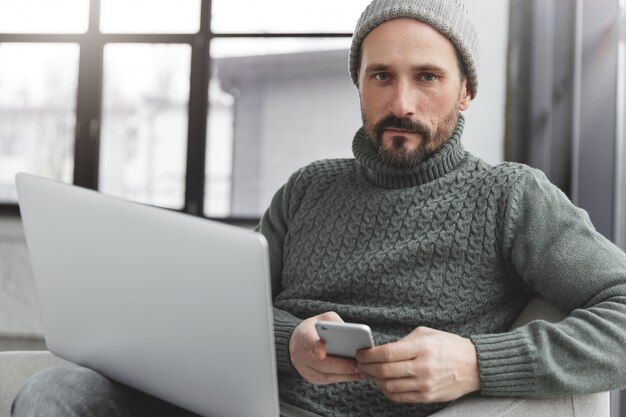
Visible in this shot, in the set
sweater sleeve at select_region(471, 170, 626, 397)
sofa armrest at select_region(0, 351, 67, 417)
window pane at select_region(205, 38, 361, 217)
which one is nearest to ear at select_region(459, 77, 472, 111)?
sweater sleeve at select_region(471, 170, 626, 397)

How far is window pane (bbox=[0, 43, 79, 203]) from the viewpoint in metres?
3.76

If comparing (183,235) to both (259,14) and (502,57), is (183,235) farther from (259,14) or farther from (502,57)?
(259,14)

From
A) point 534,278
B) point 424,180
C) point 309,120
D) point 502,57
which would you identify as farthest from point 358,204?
point 309,120

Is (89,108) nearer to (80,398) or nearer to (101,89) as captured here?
(101,89)

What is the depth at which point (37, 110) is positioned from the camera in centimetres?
380

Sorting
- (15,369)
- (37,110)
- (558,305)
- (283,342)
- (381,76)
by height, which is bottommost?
(15,369)

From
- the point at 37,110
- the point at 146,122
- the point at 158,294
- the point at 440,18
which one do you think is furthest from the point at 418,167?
the point at 37,110

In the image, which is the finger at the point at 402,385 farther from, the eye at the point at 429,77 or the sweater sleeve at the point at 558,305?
the eye at the point at 429,77

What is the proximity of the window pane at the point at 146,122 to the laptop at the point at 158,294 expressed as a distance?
105 inches

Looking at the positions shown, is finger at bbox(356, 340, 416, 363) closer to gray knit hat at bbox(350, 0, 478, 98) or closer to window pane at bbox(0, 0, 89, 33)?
gray knit hat at bbox(350, 0, 478, 98)

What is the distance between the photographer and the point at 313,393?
1.22 metres

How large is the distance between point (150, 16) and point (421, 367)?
3099 millimetres

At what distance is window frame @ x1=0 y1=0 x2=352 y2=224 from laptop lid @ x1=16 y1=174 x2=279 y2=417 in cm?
256

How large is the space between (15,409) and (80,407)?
0.30ft
